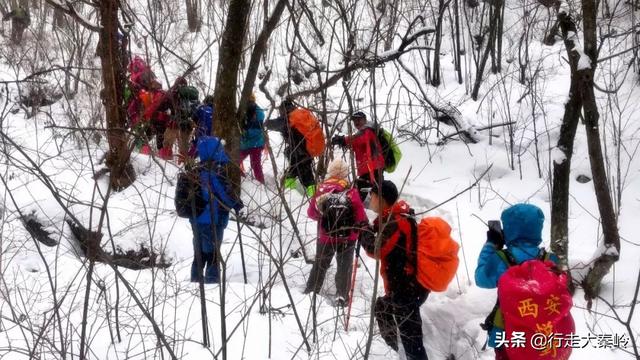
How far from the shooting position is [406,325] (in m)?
3.65

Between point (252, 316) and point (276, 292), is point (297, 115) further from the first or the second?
point (252, 316)

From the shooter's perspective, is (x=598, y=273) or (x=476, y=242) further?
(x=476, y=242)

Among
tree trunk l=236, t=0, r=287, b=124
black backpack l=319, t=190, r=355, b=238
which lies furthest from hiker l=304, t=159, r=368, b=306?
tree trunk l=236, t=0, r=287, b=124

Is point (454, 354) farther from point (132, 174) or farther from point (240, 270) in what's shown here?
point (132, 174)

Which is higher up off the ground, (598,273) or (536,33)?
(536,33)

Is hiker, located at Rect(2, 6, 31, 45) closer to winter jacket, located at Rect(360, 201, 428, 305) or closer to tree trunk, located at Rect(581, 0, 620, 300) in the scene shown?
winter jacket, located at Rect(360, 201, 428, 305)

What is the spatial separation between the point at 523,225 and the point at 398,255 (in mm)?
784

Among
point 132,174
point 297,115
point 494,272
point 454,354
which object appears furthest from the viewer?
point 132,174

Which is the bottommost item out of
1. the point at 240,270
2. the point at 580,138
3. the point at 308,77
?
the point at 240,270

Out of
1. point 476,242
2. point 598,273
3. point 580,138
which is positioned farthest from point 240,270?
point 580,138

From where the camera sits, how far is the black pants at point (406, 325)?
3.55 m

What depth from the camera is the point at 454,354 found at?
13.5 feet

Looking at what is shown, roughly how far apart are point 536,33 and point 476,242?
740 cm

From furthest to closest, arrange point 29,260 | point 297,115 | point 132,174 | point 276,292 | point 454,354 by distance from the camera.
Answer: point 132,174 → point 297,115 → point 29,260 → point 454,354 → point 276,292
